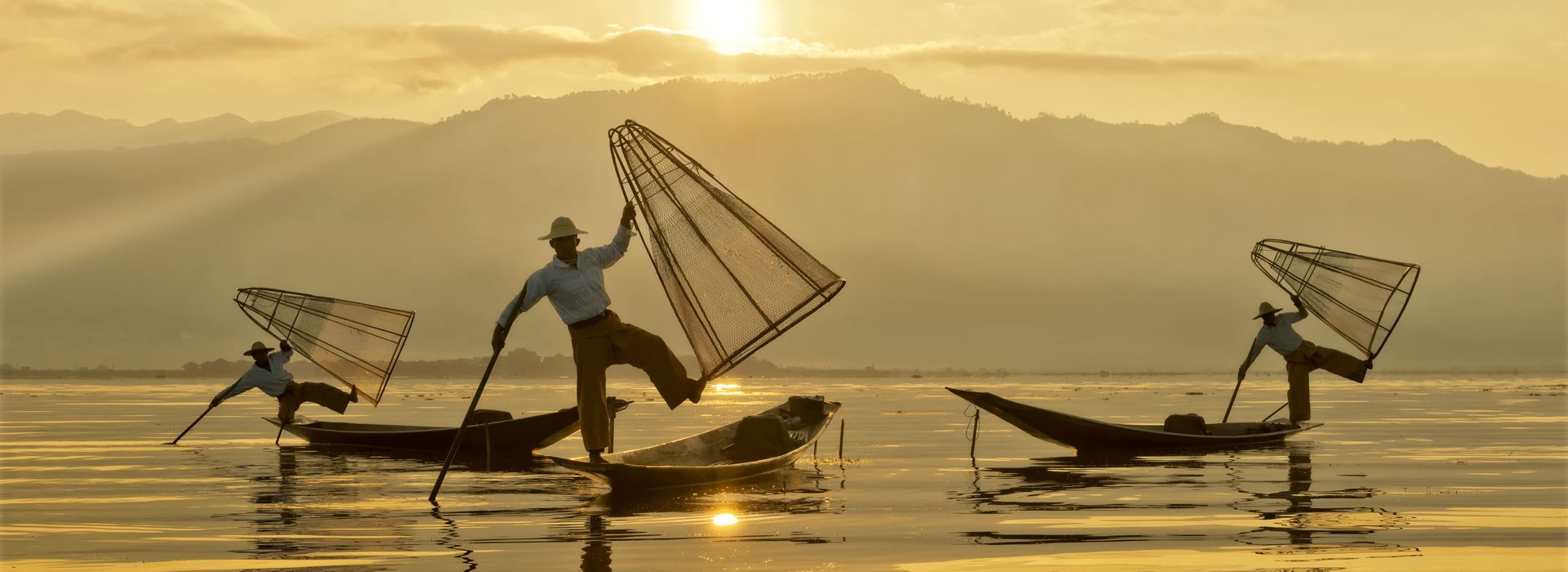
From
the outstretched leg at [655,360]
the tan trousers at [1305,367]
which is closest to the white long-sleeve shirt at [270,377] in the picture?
the outstretched leg at [655,360]

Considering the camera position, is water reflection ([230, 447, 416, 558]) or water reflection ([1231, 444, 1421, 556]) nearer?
water reflection ([1231, 444, 1421, 556])

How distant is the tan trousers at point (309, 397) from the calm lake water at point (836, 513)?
76 centimetres

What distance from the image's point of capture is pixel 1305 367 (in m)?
27.2

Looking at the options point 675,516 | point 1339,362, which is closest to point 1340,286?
point 1339,362

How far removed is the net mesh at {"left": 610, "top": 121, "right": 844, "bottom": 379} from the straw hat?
4.59 feet

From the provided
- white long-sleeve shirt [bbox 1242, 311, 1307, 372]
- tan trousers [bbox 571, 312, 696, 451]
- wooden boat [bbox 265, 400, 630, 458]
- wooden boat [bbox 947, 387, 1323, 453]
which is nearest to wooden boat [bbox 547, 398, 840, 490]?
tan trousers [bbox 571, 312, 696, 451]

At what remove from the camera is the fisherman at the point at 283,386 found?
26688 mm

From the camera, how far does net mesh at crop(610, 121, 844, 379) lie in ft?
58.1

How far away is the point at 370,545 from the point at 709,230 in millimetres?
6753

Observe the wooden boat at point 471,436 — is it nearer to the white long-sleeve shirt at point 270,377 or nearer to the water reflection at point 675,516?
the white long-sleeve shirt at point 270,377

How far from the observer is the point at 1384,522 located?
1419 cm

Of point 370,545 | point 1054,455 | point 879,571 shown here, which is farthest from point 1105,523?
point 1054,455

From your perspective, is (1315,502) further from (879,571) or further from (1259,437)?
(1259,437)

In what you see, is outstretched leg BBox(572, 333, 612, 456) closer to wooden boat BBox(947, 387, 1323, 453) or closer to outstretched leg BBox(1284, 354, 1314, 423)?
wooden boat BBox(947, 387, 1323, 453)
